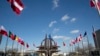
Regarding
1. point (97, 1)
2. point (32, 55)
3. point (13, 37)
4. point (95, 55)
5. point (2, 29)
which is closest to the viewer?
point (97, 1)

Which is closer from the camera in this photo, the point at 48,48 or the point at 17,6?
the point at 17,6

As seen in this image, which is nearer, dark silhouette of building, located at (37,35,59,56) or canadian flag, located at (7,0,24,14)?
canadian flag, located at (7,0,24,14)

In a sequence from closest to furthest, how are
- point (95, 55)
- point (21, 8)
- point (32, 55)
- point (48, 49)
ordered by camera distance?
point (21, 8), point (48, 49), point (95, 55), point (32, 55)

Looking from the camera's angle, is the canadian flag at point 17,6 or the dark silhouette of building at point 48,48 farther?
the dark silhouette of building at point 48,48

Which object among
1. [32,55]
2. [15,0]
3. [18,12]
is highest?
[15,0]

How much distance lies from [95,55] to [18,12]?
126 ft

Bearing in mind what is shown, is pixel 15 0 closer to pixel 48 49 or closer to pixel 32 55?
pixel 48 49

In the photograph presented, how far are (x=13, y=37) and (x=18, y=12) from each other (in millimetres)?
30136

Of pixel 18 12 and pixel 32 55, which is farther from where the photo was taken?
pixel 32 55

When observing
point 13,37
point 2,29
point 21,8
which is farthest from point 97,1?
point 13,37

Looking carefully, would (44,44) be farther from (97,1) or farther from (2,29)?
(97,1)

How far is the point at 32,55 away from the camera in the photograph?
66875 mm

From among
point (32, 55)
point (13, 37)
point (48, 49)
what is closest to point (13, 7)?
point (48, 49)

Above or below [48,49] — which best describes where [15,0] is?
above
